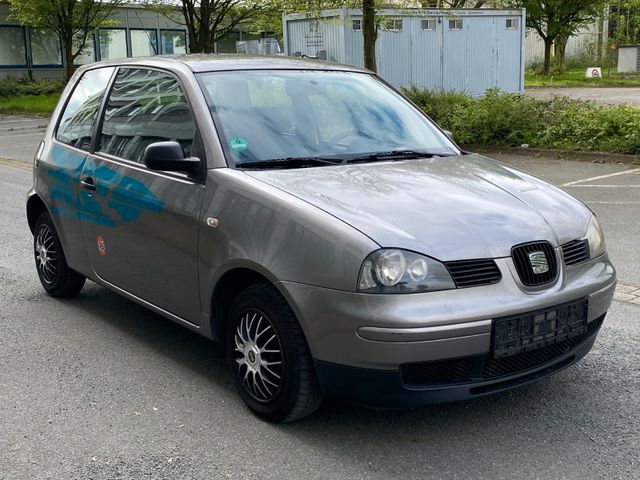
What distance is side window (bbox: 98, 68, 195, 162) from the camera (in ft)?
14.8

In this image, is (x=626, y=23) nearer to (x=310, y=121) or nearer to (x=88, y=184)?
(x=310, y=121)

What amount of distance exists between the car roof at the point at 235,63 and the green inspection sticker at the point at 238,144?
23.3 inches

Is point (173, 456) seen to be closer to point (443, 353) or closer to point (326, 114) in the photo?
point (443, 353)

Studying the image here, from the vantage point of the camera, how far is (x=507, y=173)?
4488mm

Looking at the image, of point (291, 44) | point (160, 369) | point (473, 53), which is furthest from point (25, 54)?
point (160, 369)

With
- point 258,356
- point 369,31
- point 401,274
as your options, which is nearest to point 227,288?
point 258,356

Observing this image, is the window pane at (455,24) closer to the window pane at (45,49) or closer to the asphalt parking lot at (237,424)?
the asphalt parking lot at (237,424)

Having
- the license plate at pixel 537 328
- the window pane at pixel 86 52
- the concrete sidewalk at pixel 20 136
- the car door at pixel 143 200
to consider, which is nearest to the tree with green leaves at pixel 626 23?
the window pane at pixel 86 52

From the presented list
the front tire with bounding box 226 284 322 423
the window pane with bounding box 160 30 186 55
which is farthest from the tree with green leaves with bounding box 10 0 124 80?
the front tire with bounding box 226 284 322 423

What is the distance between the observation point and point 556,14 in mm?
43406

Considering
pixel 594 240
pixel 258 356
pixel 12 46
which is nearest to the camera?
pixel 258 356

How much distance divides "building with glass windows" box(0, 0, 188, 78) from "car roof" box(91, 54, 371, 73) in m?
38.7

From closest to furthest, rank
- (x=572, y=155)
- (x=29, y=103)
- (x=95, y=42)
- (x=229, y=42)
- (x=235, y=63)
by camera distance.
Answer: (x=235, y=63) → (x=572, y=155) → (x=29, y=103) → (x=95, y=42) → (x=229, y=42)

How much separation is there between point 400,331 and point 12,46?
4348 cm
